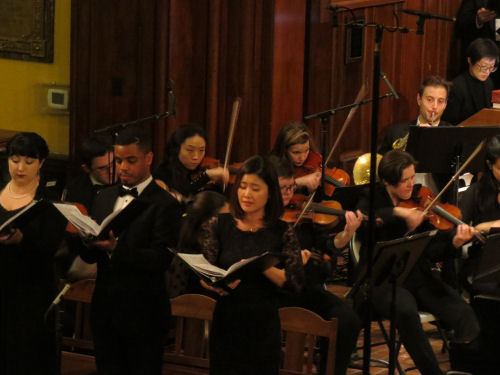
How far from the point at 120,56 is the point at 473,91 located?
2.67 metres

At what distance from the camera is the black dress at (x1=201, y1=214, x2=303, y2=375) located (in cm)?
413

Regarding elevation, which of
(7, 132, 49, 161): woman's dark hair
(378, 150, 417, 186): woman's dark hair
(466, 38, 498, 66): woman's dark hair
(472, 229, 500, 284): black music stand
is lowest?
(472, 229, 500, 284): black music stand

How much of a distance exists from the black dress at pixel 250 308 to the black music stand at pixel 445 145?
1836mm

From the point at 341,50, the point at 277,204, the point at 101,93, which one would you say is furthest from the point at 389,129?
the point at 277,204

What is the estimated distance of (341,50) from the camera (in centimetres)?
736

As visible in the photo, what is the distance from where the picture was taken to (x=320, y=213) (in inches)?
204

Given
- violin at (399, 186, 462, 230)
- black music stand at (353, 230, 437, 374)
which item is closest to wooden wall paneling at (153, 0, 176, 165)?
violin at (399, 186, 462, 230)

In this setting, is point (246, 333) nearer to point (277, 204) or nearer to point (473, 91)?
point (277, 204)

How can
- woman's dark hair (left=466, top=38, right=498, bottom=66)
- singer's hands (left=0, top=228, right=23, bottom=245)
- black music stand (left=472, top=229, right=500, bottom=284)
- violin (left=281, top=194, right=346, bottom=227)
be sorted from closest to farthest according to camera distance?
1. singer's hands (left=0, top=228, right=23, bottom=245)
2. black music stand (left=472, top=229, right=500, bottom=284)
3. violin (left=281, top=194, right=346, bottom=227)
4. woman's dark hair (left=466, top=38, right=498, bottom=66)

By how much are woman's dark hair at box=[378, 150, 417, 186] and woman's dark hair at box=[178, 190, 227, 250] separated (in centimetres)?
99

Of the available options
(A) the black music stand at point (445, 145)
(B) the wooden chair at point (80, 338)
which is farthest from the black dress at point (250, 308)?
(A) the black music stand at point (445, 145)

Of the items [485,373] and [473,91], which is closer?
[485,373]

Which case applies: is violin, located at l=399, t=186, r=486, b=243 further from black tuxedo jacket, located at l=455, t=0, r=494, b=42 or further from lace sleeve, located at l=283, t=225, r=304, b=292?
black tuxedo jacket, located at l=455, t=0, r=494, b=42

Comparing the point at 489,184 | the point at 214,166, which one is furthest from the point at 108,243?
the point at 489,184
